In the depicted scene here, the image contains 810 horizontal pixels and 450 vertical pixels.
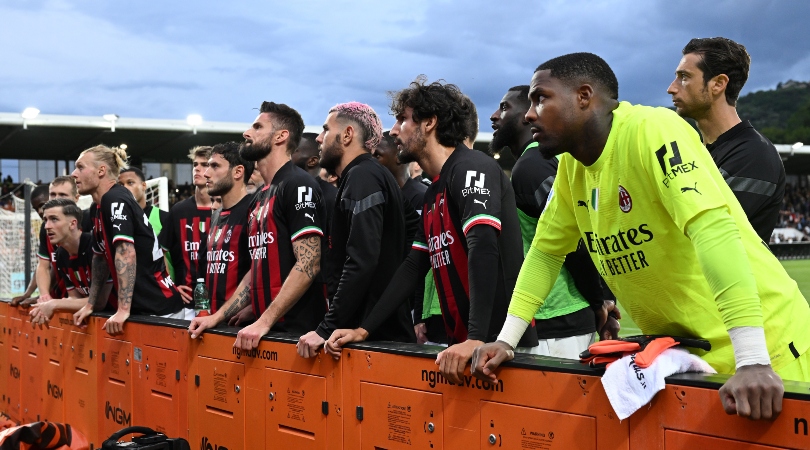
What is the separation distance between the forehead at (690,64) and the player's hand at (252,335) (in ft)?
8.39

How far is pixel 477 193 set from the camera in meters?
3.64

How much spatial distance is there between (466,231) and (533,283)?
1.71 feet

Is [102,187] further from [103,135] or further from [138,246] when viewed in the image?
[103,135]

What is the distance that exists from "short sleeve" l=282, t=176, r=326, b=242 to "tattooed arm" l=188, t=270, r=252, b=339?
598mm

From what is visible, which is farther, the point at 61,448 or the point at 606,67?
the point at 61,448

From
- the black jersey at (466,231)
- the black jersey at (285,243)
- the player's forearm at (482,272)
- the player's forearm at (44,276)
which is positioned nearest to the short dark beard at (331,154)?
the black jersey at (285,243)

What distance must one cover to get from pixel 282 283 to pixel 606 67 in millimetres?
2688

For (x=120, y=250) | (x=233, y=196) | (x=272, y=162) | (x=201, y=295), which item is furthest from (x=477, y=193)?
(x=201, y=295)

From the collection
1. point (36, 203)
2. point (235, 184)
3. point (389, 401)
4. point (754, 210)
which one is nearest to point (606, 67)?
point (754, 210)

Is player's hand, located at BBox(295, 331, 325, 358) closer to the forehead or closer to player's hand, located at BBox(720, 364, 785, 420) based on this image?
the forehead

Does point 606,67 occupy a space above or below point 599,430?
above

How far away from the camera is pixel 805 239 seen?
47.4m

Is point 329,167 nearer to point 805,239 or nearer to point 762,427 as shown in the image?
point 762,427

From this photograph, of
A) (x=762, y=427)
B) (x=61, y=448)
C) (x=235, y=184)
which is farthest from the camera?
(x=235, y=184)
